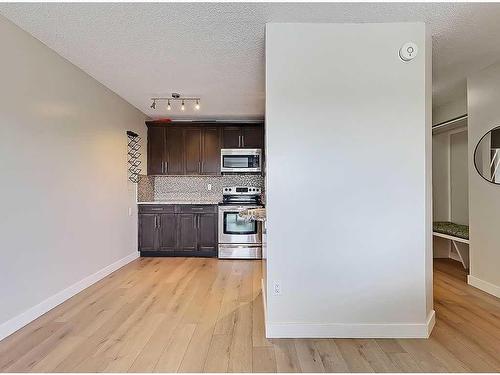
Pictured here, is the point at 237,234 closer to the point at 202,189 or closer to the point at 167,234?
the point at 167,234

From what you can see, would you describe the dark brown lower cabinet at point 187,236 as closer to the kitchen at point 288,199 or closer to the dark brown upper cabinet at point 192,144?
the dark brown upper cabinet at point 192,144

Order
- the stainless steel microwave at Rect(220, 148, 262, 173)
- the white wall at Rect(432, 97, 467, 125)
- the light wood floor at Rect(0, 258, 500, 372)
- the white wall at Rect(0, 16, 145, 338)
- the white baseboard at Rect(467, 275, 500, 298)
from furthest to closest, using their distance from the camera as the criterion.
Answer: the stainless steel microwave at Rect(220, 148, 262, 173)
the white wall at Rect(432, 97, 467, 125)
the white baseboard at Rect(467, 275, 500, 298)
the white wall at Rect(0, 16, 145, 338)
the light wood floor at Rect(0, 258, 500, 372)

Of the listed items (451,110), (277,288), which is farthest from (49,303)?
(451,110)

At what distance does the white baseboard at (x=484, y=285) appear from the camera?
122 inches

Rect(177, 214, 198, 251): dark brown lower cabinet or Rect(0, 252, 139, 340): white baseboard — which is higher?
Rect(177, 214, 198, 251): dark brown lower cabinet

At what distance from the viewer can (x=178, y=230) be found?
5.00 meters

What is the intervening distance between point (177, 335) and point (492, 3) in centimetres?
313

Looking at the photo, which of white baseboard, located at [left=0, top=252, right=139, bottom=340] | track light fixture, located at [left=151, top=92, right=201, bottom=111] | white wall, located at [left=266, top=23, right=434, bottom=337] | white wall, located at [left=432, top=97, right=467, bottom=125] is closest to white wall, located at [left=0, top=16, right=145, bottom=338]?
white baseboard, located at [left=0, top=252, right=139, bottom=340]

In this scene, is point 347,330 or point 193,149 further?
point 193,149

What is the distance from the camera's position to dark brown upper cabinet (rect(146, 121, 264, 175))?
533 cm

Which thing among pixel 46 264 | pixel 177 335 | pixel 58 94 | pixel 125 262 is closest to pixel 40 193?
pixel 46 264

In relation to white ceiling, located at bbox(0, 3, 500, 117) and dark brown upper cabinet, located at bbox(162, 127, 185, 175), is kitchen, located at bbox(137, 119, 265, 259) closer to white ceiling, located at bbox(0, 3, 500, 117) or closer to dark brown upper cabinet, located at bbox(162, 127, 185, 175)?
dark brown upper cabinet, located at bbox(162, 127, 185, 175)

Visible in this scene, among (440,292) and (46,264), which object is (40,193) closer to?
(46,264)

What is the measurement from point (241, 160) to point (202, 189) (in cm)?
95
